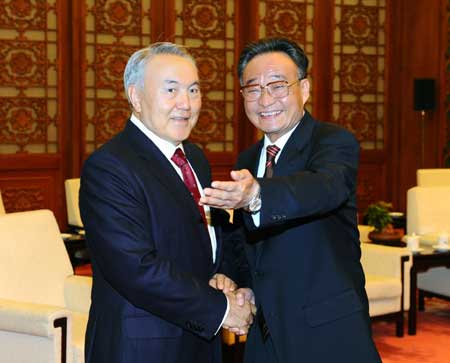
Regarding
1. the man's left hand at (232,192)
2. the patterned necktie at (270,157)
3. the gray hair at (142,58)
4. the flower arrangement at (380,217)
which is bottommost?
the flower arrangement at (380,217)

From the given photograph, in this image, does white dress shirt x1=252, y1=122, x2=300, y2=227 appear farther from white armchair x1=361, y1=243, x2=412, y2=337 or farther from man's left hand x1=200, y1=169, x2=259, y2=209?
white armchair x1=361, y1=243, x2=412, y2=337

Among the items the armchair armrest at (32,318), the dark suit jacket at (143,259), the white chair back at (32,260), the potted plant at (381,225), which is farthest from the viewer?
the potted plant at (381,225)

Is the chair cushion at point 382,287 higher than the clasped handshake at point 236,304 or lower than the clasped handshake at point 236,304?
lower

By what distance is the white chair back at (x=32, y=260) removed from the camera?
4020 millimetres

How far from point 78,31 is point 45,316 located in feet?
18.0

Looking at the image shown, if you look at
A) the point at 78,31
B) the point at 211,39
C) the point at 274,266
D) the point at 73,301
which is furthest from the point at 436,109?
the point at 274,266

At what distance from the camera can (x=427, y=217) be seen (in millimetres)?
6480

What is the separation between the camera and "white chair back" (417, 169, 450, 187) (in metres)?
7.95

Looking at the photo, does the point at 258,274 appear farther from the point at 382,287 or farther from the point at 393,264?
the point at 393,264

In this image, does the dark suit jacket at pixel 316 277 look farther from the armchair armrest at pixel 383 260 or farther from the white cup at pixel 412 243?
the white cup at pixel 412 243

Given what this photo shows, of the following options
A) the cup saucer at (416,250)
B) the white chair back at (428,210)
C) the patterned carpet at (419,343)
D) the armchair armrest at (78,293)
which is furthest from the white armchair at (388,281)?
the armchair armrest at (78,293)

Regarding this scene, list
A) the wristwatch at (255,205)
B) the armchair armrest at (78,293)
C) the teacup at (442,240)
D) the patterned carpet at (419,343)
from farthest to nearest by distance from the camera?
the teacup at (442,240)
the patterned carpet at (419,343)
the armchair armrest at (78,293)
the wristwatch at (255,205)

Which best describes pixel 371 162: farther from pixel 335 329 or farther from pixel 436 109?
pixel 335 329

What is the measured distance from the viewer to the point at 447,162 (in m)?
9.97
